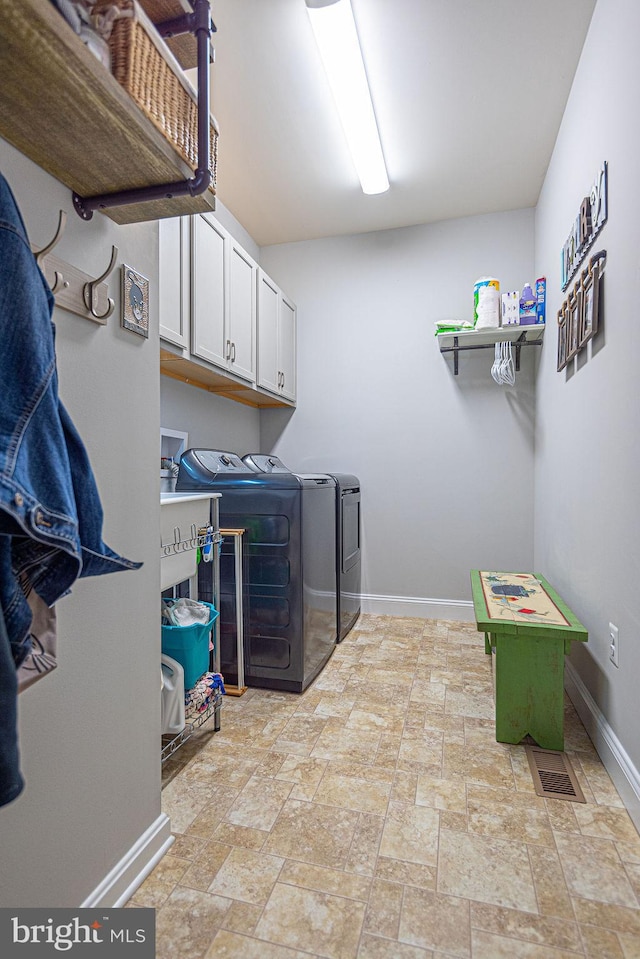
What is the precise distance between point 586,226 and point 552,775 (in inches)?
80.0

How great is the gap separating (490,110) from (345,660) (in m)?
2.92

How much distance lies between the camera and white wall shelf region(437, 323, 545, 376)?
304cm

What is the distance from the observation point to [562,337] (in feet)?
8.05

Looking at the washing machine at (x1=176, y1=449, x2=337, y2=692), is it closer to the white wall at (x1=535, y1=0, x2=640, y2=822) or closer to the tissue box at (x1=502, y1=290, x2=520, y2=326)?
the white wall at (x1=535, y1=0, x2=640, y2=822)

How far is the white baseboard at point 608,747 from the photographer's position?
1.45 meters

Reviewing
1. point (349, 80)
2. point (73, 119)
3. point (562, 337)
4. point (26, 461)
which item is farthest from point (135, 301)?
point (562, 337)

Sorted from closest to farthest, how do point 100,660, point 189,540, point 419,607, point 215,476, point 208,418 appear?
1. point 100,660
2. point 189,540
3. point 215,476
4. point 208,418
5. point 419,607

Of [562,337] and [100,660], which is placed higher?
[562,337]

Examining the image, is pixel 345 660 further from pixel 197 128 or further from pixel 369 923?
pixel 197 128

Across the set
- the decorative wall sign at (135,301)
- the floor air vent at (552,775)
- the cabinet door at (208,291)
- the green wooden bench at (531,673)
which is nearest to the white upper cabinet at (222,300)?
the cabinet door at (208,291)

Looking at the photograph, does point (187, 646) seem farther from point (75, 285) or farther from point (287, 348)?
point (287, 348)

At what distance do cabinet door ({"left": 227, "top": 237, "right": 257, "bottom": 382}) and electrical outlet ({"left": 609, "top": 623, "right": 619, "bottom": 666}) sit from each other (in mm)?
2120

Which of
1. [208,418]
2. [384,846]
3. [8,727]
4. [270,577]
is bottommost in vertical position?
[384,846]

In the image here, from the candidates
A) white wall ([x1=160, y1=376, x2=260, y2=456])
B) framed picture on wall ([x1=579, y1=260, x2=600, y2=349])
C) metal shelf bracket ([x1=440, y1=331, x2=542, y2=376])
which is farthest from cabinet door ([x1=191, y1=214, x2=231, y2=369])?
framed picture on wall ([x1=579, y1=260, x2=600, y2=349])
